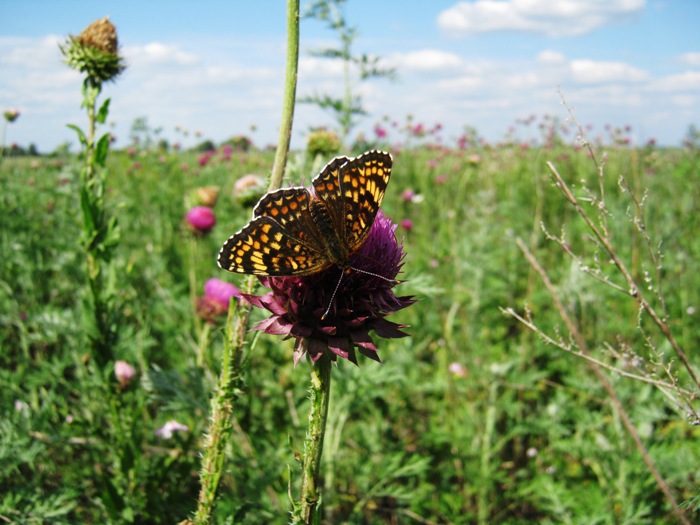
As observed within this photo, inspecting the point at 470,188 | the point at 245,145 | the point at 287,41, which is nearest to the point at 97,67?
the point at 287,41

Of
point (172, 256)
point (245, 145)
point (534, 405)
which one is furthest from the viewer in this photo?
point (245, 145)

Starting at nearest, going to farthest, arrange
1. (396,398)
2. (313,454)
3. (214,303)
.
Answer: (313,454)
(214,303)
(396,398)

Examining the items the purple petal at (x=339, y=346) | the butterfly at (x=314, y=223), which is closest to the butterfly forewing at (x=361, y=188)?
the butterfly at (x=314, y=223)

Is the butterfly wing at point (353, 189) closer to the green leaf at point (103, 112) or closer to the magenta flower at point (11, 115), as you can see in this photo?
the green leaf at point (103, 112)

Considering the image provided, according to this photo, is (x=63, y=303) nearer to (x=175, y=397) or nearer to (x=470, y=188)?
(x=175, y=397)

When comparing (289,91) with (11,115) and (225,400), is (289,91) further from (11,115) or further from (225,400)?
(11,115)

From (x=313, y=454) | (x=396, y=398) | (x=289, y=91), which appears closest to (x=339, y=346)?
(x=313, y=454)
